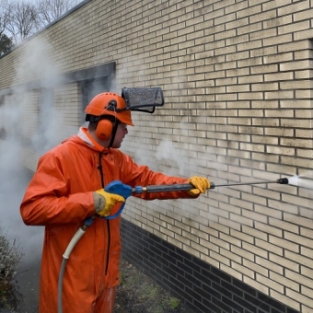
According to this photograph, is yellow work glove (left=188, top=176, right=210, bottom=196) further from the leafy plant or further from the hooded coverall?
the leafy plant

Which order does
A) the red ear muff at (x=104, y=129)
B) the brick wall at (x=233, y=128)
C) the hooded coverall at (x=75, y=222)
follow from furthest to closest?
1. the brick wall at (x=233, y=128)
2. the red ear muff at (x=104, y=129)
3. the hooded coverall at (x=75, y=222)

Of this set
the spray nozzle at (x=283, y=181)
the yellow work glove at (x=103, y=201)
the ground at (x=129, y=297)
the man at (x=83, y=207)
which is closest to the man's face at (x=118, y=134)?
the man at (x=83, y=207)

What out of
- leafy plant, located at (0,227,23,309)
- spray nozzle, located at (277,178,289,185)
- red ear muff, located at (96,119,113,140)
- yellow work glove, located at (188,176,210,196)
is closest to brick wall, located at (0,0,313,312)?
spray nozzle, located at (277,178,289,185)

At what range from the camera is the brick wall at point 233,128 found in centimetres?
268

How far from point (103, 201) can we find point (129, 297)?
2.30 m

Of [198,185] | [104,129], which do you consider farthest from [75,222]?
[198,185]

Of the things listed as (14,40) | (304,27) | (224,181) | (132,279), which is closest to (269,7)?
(304,27)

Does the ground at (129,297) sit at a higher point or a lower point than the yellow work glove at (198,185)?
lower

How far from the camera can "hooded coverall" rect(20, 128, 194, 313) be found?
2.36 meters

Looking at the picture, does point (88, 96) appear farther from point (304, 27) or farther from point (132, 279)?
point (304, 27)

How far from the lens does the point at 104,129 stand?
258 cm

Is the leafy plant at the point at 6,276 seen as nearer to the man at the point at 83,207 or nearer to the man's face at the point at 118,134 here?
the man at the point at 83,207

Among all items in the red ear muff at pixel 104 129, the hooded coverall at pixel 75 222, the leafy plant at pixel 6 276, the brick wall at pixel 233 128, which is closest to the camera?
the hooded coverall at pixel 75 222

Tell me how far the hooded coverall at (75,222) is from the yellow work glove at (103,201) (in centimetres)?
3
